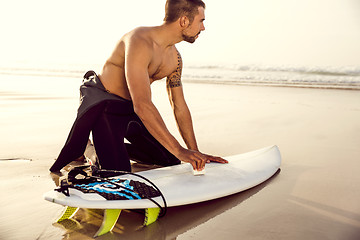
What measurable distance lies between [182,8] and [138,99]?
2.24 feet

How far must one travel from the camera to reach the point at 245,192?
258cm

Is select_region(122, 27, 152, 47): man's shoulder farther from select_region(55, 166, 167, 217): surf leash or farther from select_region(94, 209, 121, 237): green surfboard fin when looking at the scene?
select_region(94, 209, 121, 237): green surfboard fin

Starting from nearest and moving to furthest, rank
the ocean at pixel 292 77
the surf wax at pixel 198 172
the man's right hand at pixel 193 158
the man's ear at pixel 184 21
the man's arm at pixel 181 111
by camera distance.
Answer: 1. the man's right hand at pixel 193 158
2. the surf wax at pixel 198 172
3. the man's ear at pixel 184 21
4. the man's arm at pixel 181 111
5. the ocean at pixel 292 77

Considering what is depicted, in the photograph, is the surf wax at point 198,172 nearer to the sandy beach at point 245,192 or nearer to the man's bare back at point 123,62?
the sandy beach at point 245,192

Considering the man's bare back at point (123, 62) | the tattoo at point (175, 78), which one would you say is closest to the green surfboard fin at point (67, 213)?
the man's bare back at point (123, 62)

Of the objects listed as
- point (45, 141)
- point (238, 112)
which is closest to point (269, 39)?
point (238, 112)

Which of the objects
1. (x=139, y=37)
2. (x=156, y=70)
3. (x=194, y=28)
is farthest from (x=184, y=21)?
(x=156, y=70)

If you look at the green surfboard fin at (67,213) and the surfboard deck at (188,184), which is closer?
the surfboard deck at (188,184)

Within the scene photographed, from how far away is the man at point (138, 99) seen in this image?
2.38 meters

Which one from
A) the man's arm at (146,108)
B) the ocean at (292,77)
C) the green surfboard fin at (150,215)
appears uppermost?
the man's arm at (146,108)

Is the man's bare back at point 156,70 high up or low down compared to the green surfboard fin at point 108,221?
up

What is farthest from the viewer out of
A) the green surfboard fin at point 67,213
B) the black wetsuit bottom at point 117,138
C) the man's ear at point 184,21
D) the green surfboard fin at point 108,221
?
the black wetsuit bottom at point 117,138

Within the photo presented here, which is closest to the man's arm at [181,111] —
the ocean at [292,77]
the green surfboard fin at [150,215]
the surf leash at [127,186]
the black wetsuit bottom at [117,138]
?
the black wetsuit bottom at [117,138]

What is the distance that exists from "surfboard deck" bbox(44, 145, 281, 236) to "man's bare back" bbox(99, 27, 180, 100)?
2.29ft
